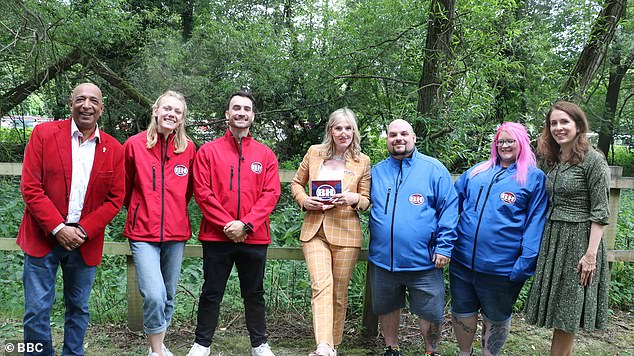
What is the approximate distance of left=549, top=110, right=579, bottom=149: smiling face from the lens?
3.27 metres

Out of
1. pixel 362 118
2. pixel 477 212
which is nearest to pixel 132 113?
pixel 362 118

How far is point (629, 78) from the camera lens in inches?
731

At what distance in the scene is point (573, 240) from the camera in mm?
3219

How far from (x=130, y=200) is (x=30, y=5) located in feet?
19.3

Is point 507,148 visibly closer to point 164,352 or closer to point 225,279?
point 225,279

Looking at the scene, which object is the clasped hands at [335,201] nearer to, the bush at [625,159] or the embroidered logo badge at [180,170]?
the embroidered logo badge at [180,170]

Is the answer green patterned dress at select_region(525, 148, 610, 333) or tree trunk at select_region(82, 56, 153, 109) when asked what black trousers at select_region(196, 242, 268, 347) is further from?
tree trunk at select_region(82, 56, 153, 109)

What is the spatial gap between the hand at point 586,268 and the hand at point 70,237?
308cm

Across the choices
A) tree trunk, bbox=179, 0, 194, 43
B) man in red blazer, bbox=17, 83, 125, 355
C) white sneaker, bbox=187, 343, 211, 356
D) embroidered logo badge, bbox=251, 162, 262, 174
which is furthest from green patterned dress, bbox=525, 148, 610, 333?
tree trunk, bbox=179, 0, 194, 43

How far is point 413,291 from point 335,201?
828 mm

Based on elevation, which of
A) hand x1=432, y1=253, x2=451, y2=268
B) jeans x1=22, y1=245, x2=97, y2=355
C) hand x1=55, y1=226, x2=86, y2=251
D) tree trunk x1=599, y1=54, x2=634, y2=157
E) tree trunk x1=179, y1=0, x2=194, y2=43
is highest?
tree trunk x1=179, y1=0, x2=194, y2=43

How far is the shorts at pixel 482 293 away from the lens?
3.39 metres

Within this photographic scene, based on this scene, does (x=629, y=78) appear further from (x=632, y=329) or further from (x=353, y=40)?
(x=632, y=329)

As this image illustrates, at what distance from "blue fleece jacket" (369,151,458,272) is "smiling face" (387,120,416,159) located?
Answer: 0.20 feet
